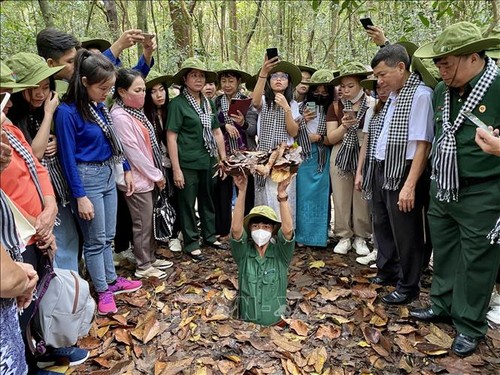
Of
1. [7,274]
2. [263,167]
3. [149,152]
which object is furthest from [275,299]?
[7,274]

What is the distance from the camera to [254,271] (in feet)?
12.0

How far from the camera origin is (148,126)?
4.24 metres

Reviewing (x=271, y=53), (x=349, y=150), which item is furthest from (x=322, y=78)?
(x=349, y=150)

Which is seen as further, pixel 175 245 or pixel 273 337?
pixel 175 245

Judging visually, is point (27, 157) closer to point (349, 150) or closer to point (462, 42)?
point (462, 42)

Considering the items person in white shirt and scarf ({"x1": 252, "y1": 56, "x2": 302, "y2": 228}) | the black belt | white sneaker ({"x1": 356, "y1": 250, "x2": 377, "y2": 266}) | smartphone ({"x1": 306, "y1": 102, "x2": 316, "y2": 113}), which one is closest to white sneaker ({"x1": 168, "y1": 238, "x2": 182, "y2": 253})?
person in white shirt and scarf ({"x1": 252, "y1": 56, "x2": 302, "y2": 228})

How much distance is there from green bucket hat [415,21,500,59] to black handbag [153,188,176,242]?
3.02 m

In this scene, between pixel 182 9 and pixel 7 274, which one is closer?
pixel 7 274

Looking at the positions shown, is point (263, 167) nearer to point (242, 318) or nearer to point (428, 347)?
point (242, 318)

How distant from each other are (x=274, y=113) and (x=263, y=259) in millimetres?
1956

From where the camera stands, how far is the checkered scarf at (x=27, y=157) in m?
2.44

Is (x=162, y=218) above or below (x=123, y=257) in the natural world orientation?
above

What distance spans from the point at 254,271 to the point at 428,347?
1.53m

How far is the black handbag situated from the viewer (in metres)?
4.50
